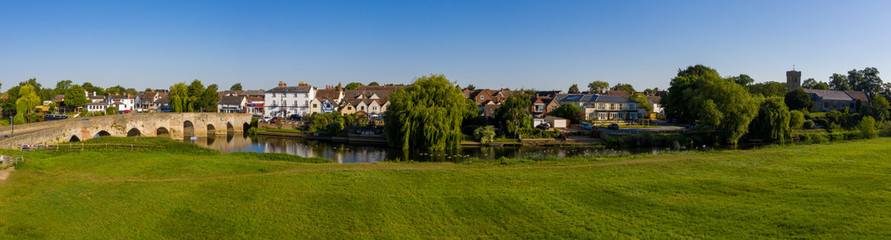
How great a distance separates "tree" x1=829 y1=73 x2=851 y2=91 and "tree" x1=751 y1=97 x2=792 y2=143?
3246 inches

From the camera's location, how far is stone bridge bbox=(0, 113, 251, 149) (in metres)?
35.4

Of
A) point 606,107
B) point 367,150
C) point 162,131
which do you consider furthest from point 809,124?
point 162,131

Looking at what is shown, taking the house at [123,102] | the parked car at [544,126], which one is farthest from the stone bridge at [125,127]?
the parked car at [544,126]

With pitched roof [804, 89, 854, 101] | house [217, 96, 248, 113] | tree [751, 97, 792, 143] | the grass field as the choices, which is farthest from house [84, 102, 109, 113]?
pitched roof [804, 89, 854, 101]

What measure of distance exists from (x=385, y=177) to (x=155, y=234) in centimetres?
1079

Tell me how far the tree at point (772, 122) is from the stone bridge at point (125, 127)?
72.9 metres

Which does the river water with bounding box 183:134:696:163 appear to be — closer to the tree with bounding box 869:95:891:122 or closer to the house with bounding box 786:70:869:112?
the tree with bounding box 869:95:891:122

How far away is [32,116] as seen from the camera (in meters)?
69.5

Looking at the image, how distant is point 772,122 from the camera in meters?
54.0

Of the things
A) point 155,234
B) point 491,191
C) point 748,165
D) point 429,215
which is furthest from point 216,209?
point 748,165

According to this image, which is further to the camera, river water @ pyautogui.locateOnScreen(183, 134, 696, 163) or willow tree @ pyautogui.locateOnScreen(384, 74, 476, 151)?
willow tree @ pyautogui.locateOnScreen(384, 74, 476, 151)

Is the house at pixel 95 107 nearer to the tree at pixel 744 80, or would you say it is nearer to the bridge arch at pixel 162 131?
the bridge arch at pixel 162 131

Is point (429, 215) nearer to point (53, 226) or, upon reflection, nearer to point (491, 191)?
point (491, 191)

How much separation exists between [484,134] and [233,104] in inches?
2412
